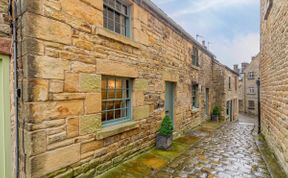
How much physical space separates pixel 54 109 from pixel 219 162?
474 centimetres

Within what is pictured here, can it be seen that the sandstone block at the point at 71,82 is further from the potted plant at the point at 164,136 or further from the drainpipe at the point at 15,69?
the potted plant at the point at 164,136

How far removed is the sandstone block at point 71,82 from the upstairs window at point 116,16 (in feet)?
5.89

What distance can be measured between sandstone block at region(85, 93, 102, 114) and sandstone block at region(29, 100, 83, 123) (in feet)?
0.51

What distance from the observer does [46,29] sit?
10.5 feet

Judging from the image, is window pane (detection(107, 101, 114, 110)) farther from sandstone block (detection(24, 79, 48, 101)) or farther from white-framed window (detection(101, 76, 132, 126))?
sandstone block (detection(24, 79, 48, 101))

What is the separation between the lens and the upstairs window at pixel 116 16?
478 centimetres

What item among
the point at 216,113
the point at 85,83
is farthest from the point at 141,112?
the point at 216,113

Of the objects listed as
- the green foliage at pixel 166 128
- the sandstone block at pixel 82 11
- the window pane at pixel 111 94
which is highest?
the sandstone block at pixel 82 11

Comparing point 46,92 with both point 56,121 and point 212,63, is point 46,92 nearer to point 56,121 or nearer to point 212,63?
point 56,121

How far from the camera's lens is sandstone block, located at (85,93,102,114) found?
3928mm

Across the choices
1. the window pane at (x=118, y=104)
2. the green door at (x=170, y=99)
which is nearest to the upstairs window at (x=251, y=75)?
the green door at (x=170, y=99)

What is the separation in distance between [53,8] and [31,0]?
0.35 meters

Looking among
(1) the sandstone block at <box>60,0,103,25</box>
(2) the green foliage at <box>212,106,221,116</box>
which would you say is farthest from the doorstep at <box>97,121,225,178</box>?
(2) the green foliage at <box>212,106,221,116</box>

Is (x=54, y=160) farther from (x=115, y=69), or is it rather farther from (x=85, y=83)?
(x=115, y=69)
